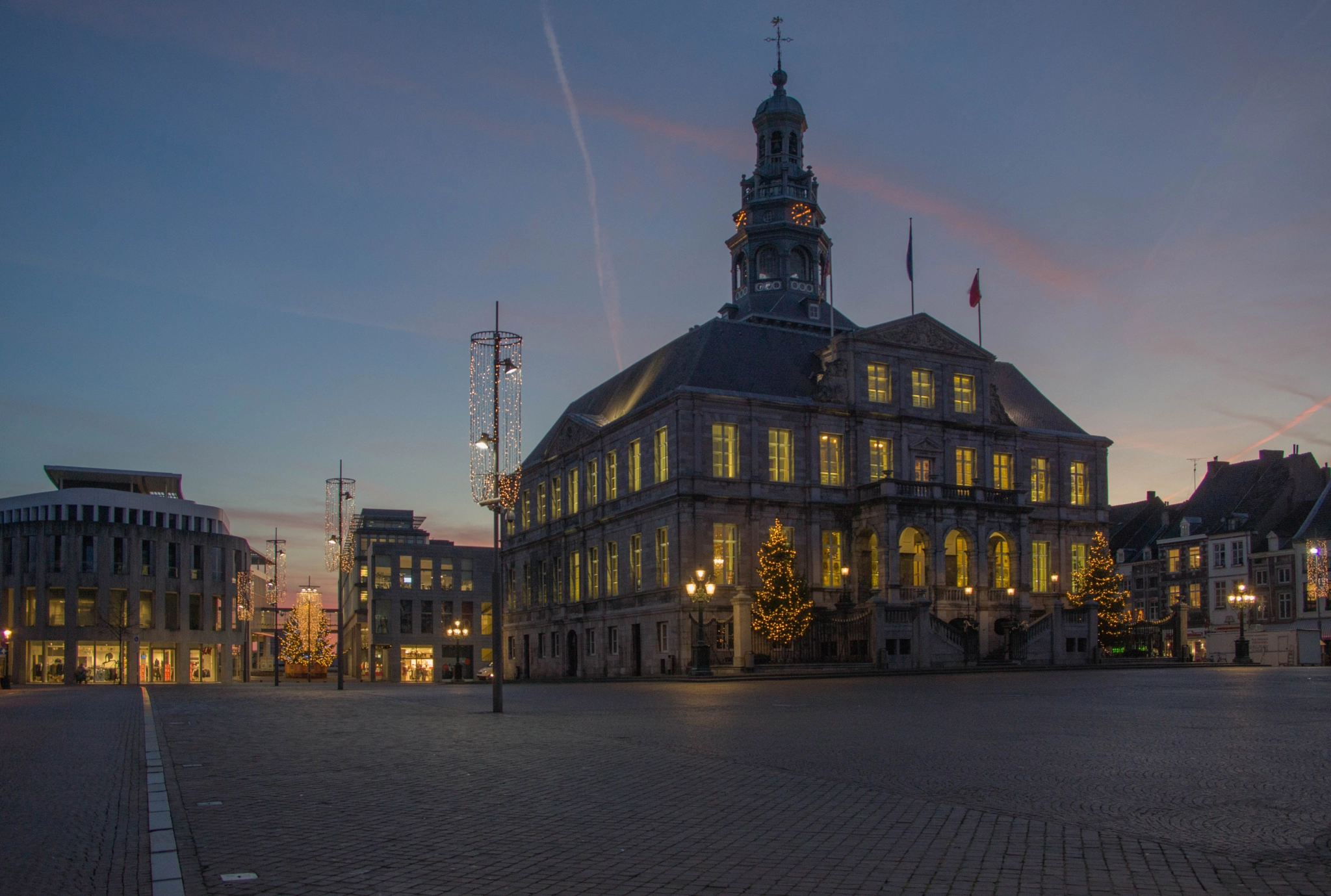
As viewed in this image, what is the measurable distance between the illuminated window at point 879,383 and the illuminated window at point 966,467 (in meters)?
5.64

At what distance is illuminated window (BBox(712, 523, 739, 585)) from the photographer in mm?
59031

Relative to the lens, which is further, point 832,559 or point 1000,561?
point 1000,561

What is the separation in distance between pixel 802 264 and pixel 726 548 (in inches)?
986

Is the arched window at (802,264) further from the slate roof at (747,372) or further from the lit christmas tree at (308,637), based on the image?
the lit christmas tree at (308,637)

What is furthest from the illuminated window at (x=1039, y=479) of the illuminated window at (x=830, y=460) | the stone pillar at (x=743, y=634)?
the stone pillar at (x=743, y=634)

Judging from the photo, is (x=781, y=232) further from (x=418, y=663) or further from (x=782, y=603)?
(x=418, y=663)

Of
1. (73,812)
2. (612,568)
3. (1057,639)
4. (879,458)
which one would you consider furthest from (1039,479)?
(73,812)

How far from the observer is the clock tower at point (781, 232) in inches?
2958

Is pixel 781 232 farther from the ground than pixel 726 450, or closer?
farther from the ground

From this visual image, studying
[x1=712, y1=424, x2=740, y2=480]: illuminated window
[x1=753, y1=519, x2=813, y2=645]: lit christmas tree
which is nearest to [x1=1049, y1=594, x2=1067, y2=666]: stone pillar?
[x1=753, y1=519, x2=813, y2=645]: lit christmas tree

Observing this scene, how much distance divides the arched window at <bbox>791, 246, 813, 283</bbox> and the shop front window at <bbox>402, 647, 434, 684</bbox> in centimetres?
5293

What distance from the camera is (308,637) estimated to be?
131m

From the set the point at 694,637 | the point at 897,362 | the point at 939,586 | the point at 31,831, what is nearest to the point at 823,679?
the point at 694,637

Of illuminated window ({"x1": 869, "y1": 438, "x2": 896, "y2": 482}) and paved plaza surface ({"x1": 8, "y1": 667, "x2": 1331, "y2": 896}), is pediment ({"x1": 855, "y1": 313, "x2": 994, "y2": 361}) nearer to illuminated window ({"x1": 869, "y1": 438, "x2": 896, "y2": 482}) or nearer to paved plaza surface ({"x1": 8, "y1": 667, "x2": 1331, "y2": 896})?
illuminated window ({"x1": 869, "y1": 438, "x2": 896, "y2": 482})
